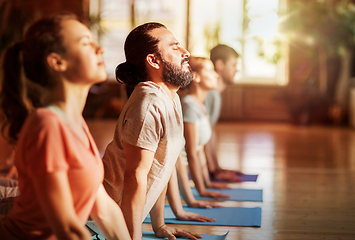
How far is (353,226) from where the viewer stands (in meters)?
2.28

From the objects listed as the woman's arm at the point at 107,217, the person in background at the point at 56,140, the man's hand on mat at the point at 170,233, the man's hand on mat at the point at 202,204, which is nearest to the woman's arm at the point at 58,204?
the person in background at the point at 56,140

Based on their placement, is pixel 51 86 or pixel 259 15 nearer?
pixel 51 86

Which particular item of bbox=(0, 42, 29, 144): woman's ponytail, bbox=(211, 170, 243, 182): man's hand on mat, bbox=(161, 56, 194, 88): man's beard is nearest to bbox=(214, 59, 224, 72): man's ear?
bbox=(211, 170, 243, 182): man's hand on mat

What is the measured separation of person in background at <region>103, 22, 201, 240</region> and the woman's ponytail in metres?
0.55

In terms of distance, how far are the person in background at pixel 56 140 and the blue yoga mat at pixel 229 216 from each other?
1.31 metres

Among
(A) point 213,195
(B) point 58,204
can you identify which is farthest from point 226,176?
(B) point 58,204

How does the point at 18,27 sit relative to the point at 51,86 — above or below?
above

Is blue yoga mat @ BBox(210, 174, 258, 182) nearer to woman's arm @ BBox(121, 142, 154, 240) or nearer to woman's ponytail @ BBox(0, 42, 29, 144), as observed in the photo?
woman's ponytail @ BBox(0, 42, 29, 144)

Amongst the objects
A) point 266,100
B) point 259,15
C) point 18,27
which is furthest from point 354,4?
point 18,27

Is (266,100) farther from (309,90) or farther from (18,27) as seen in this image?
(18,27)

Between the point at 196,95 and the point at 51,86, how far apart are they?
1.91 m

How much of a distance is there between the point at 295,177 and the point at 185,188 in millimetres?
1560

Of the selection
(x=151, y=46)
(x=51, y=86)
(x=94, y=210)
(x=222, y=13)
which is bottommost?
(x=94, y=210)

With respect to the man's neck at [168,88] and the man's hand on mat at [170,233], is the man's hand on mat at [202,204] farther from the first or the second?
the man's neck at [168,88]
